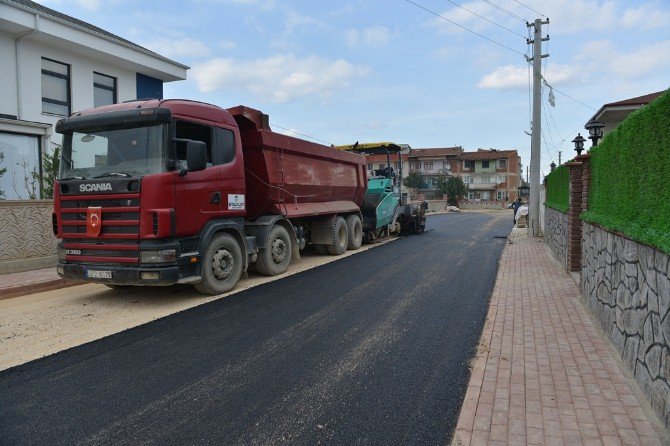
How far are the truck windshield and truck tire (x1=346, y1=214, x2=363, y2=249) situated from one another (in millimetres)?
7802

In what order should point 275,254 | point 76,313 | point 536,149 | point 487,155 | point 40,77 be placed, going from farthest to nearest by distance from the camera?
1. point 487,155
2. point 536,149
3. point 40,77
4. point 275,254
5. point 76,313

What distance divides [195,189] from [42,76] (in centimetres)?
1051

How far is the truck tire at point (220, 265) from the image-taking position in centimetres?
756

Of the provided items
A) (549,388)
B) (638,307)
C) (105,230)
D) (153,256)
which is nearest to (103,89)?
(105,230)

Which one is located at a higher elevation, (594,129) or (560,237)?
(594,129)

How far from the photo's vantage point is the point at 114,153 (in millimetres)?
6953

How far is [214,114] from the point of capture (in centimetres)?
796

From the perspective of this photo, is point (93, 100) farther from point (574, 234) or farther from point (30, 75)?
point (574, 234)

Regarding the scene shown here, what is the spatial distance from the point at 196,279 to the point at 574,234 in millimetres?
6843

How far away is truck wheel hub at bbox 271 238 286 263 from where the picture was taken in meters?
9.73

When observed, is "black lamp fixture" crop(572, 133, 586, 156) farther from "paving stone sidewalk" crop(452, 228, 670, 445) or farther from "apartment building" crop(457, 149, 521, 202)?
"apartment building" crop(457, 149, 521, 202)

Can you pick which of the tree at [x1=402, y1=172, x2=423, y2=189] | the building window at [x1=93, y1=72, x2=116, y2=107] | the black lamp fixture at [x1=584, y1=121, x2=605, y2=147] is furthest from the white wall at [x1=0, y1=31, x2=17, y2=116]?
the tree at [x1=402, y1=172, x2=423, y2=189]

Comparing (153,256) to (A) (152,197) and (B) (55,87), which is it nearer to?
(A) (152,197)

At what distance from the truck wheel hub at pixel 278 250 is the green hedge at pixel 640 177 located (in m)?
6.02
